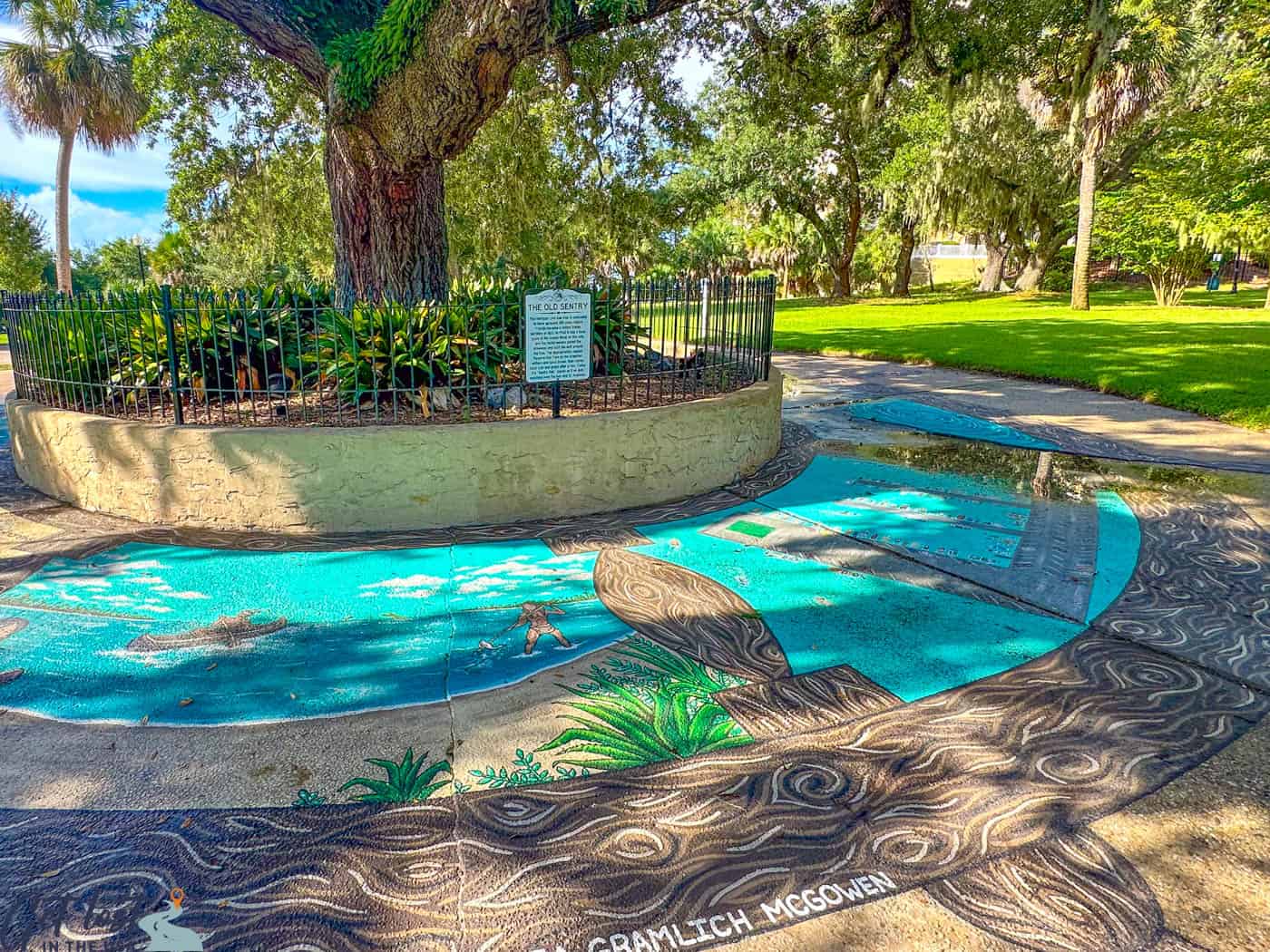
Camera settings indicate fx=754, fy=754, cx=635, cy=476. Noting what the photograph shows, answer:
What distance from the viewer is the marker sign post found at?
5.79m

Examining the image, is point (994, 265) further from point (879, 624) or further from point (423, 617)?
point (423, 617)

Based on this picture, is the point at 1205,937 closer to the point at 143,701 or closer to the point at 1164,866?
the point at 1164,866

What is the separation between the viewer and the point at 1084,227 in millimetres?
26469

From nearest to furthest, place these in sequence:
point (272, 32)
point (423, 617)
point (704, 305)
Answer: point (423, 617) < point (704, 305) < point (272, 32)

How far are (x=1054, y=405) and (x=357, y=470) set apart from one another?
9602 millimetres

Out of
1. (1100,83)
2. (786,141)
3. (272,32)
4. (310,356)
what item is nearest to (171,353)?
(310,356)

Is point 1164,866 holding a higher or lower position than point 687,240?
lower

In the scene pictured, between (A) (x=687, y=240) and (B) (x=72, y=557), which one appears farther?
(A) (x=687, y=240)

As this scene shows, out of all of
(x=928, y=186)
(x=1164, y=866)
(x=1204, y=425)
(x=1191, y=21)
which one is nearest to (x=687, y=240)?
(x=928, y=186)

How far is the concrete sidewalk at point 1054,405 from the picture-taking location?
8.09 metres

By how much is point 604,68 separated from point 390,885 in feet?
41.0

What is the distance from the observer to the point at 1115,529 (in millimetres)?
5586

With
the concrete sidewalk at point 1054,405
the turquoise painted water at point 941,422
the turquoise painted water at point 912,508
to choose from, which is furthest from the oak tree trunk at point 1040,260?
the turquoise painted water at point 912,508

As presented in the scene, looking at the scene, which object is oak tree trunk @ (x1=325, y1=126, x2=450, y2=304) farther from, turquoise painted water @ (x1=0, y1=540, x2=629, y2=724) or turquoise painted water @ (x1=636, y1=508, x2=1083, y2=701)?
turquoise painted water @ (x1=636, y1=508, x2=1083, y2=701)
